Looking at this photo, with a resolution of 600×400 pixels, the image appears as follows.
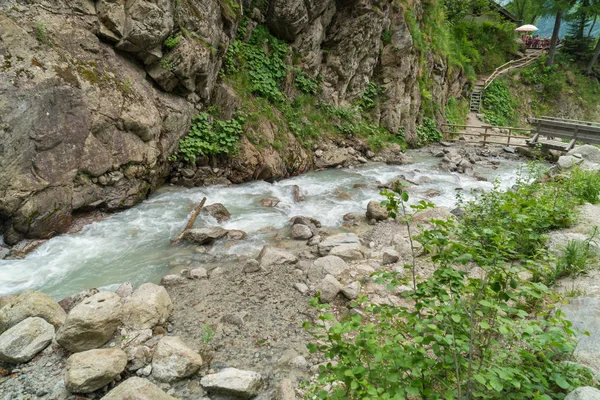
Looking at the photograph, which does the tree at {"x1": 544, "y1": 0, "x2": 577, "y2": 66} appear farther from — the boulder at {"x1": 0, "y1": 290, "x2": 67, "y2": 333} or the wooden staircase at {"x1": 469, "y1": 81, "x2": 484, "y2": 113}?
the boulder at {"x1": 0, "y1": 290, "x2": 67, "y2": 333}

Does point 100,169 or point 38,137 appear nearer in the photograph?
point 38,137

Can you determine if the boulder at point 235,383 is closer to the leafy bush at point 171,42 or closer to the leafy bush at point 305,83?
the leafy bush at point 171,42

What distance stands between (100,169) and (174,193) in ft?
6.66

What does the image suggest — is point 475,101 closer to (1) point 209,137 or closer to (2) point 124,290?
(1) point 209,137

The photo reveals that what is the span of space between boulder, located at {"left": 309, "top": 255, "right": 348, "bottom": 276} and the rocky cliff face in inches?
201

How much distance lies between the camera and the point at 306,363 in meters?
3.34

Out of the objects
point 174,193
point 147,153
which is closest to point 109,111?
point 147,153

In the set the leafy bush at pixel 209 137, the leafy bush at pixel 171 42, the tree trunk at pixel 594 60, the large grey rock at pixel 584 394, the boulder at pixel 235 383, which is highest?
the tree trunk at pixel 594 60

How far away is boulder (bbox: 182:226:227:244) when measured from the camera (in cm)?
636

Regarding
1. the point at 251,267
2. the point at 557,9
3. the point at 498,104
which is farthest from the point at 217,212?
the point at 557,9

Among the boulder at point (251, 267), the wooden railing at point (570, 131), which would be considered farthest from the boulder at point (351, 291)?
the wooden railing at point (570, 131)

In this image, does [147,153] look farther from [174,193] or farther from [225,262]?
[225,262]

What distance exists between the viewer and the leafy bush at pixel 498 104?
86.2 feet

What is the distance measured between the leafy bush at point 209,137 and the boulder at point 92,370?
22.1 ft
